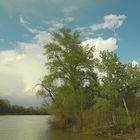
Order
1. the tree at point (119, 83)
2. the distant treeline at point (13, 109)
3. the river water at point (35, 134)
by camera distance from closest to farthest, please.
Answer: the river water at point (35, 134) < the tree at point (119, 83) < the distant treeline at point (13, 109)

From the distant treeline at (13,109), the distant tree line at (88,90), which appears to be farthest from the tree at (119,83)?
the distant treeline at (13,109)

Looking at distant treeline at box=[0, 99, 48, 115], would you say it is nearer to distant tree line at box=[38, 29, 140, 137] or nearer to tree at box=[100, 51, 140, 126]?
distant tree line at box=[38, 29, 140, 137]

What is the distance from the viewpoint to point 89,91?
40.9 m

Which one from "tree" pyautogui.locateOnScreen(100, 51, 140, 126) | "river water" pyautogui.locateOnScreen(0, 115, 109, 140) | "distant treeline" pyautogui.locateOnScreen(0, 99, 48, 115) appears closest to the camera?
"river water" pyautogui.locateOnScreen(0, 115, 109, 140)

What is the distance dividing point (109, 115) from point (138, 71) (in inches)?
211

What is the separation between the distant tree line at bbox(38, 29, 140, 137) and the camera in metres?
32.8

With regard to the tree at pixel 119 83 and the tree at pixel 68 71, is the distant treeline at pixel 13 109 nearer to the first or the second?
the tree at pixel 68 71

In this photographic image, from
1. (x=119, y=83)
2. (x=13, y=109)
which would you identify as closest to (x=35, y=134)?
(x=119, y=83)

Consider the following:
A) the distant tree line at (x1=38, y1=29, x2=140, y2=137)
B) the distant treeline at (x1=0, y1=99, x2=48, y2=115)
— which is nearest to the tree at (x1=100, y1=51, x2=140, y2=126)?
the distant tree line at (x1=38, y1=29, x2=140, y2=137)

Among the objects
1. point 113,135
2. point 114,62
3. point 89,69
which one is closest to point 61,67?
point 89,69

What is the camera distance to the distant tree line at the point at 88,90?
108ft

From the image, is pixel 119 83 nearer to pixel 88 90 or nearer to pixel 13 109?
pixel 88 90

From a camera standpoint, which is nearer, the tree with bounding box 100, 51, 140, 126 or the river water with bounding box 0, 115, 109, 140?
the river water with bounding box 0, 115, 109, 140

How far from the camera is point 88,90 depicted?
41.3m
